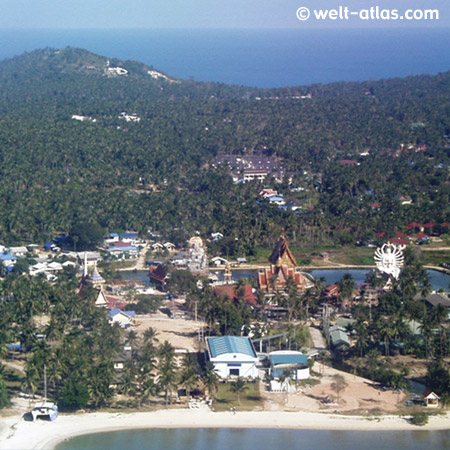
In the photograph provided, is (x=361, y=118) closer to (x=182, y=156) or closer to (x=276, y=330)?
(x=182, y=156)

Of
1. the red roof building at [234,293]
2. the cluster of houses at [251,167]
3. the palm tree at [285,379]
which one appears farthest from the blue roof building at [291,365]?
the cluster of houses at [251,167]

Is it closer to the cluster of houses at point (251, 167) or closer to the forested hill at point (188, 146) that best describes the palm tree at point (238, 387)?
the forested hill at point (188, 146)

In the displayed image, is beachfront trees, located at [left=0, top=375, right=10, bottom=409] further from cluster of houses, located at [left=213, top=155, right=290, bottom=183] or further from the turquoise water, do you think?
cluster of houses, located at [left=213, top=155, right=290, bottom=183]

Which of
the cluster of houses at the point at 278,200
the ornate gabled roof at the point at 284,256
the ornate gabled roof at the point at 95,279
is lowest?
the ornate gabled roof at the point at 95,279

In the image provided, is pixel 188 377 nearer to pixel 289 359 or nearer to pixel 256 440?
pixel 256 440

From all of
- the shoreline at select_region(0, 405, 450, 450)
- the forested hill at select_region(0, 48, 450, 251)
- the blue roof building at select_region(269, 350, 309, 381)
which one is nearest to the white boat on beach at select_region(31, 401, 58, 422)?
the shoreline at select_region(0, 405, 450, 450)

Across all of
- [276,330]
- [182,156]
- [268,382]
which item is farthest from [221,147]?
[268,382]

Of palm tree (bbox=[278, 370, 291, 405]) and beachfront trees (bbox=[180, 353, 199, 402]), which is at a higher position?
beachfront trees (bbox=[180, 353, 199, 402])
